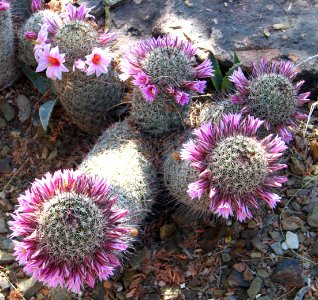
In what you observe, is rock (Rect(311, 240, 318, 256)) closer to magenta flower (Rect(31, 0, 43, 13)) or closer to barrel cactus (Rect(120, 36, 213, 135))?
barrel cactus (Rect(120, 36, 213, 135))

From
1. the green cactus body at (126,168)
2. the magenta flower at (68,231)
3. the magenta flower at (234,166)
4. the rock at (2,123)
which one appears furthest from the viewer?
the rock at (2,123)

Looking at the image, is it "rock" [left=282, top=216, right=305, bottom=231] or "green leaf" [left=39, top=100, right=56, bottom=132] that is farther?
"green leaf" [left=39, top=100, right=56, bottom=132]

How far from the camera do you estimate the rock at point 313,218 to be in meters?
2.80

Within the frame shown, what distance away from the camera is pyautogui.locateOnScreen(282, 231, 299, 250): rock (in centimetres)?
275

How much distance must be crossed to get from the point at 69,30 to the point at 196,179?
1063 millimetres

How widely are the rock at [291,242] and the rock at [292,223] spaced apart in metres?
0.04

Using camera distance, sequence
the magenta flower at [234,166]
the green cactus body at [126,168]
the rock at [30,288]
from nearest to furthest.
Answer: the magenta flower at [234,166] → the green cactus body at [126,168] → the rock at [30,288]

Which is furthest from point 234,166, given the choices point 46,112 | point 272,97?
point 46,112

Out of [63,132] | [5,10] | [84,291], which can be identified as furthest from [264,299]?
[5,10]

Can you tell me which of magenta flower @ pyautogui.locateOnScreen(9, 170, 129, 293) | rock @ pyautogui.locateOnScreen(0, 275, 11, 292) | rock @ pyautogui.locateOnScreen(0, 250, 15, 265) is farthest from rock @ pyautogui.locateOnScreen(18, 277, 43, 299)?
magenta flower @ pyautogui.locateOnScreen(9, 170, 129, 293)

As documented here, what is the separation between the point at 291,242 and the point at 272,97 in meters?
0.78

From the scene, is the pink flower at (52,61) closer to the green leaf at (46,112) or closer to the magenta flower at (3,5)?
the green leaf at (46,112)

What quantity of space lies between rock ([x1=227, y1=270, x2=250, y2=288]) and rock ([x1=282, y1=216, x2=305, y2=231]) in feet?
1.21

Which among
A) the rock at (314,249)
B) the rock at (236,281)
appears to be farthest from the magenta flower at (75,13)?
the rock at (314,249)
